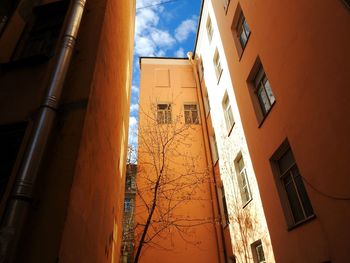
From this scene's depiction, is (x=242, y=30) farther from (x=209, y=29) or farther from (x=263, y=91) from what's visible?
(x=209, y=29)

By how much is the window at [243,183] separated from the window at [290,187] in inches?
86.3

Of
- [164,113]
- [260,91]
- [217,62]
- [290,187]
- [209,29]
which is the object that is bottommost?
[290,187]

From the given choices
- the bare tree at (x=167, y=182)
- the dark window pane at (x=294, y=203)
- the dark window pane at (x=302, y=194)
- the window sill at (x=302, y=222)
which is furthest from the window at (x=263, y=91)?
the bare tree at (x=167, y=182)

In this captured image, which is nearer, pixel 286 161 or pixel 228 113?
pixel 286 161

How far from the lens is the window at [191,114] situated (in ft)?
54.2

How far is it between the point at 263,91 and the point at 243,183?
12.4 feet

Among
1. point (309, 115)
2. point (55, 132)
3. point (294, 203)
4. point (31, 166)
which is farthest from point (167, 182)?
point (31, 166)

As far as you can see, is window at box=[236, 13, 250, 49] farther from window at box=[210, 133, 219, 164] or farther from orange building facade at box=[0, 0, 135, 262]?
Result: window at box=[210, 133, 219, 164]

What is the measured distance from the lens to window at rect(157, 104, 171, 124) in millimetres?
16114

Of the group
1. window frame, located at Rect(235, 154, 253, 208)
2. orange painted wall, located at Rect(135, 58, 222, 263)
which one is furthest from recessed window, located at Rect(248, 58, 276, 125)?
orange painted wall, located at Rect(135, 58, 222, 263)

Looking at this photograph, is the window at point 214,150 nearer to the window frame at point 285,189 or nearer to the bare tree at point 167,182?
the bare tree at point 167,182

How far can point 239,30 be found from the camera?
11.0m

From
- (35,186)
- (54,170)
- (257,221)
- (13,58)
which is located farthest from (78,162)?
(257,221)

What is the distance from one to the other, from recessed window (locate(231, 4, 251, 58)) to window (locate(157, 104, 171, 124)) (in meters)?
6.48
